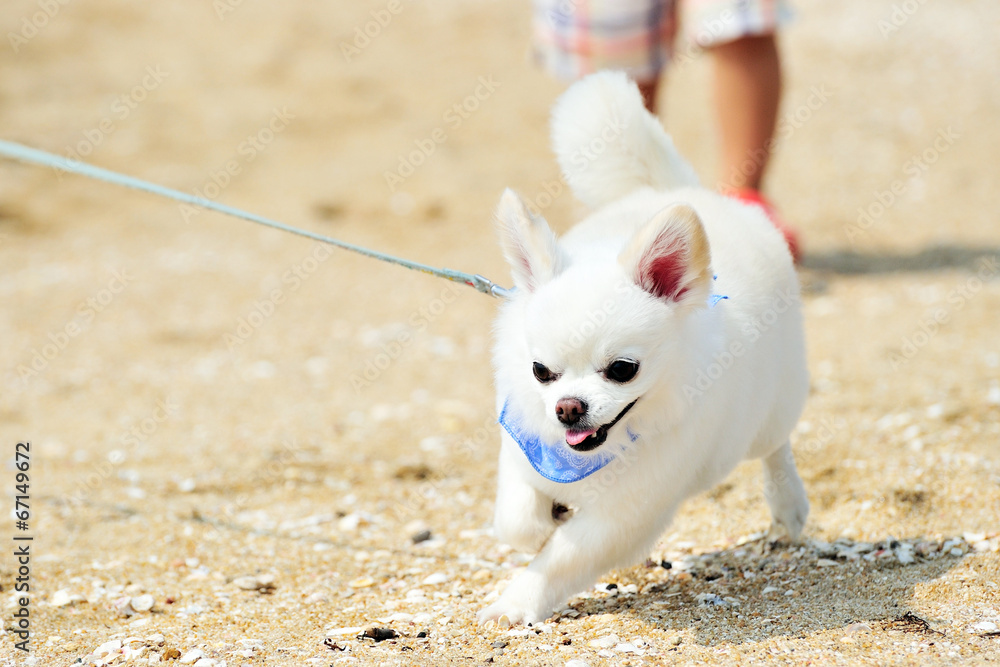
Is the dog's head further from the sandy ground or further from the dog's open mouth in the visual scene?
the sandy ground

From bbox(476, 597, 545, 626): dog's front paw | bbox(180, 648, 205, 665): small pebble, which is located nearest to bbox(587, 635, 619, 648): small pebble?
bbox(476, 597, 545, 626): dog's front paw

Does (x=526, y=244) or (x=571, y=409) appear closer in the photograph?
(x=571, y=409)

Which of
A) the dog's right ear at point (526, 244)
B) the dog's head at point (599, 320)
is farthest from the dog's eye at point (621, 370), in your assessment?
the dog's right ear at point (526, 244)

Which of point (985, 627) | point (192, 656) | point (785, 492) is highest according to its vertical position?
point (785, 492)

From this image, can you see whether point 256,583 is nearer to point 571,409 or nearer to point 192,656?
point 192,656

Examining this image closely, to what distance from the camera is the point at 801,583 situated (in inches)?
103

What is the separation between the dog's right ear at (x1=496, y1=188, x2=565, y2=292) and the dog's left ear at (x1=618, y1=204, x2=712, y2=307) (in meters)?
0.15

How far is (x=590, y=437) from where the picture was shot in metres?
2.11

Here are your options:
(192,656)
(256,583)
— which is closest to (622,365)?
(192,656)

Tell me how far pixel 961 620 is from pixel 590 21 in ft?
11.0

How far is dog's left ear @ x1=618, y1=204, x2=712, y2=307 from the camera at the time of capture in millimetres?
2064

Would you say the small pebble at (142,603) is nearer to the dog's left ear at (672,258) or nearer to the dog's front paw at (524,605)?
the dog's front paw at (524,605)

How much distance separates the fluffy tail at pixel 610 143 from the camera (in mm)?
2721

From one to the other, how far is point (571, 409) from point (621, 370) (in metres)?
0.14
